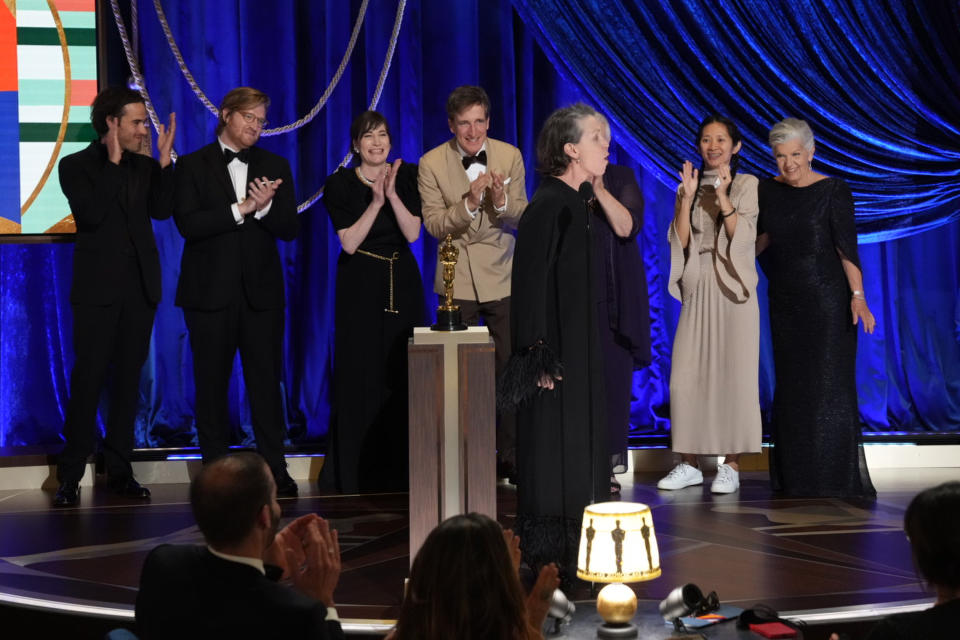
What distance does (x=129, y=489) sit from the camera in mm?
5570

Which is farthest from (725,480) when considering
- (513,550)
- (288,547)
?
(288,547)

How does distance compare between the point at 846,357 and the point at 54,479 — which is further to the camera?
the point at 54,479

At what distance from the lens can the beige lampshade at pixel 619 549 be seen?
10.7ft

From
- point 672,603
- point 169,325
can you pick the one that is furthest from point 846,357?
point 169,325

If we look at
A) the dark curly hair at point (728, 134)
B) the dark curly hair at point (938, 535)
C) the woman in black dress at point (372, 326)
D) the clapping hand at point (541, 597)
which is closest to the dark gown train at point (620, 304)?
the dark curly hair at point (728, 134)

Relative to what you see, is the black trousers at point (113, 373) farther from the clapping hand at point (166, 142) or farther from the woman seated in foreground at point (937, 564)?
the woman seated in foreground at point (937, 564)

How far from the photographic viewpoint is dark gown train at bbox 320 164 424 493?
5.51m

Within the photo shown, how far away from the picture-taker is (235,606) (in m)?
2.22

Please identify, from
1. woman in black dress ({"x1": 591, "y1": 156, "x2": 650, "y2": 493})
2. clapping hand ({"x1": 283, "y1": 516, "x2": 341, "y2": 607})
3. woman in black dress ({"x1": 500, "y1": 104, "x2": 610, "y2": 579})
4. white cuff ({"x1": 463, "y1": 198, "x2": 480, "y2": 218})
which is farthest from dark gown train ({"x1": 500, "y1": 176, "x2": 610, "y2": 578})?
clapping hand ({"x1": 283, "y1": 516, "x2": 341, "y2": 607})

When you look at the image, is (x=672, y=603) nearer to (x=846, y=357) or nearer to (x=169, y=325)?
(x=846, y=357)

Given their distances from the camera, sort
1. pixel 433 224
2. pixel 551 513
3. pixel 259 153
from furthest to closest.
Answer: pixel 259 153, pixel 433 224, pixel 551 513

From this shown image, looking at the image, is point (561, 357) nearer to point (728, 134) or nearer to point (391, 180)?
point (391, 180)

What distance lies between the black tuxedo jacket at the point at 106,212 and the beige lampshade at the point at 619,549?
298cm

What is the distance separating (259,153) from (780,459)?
264 cm
